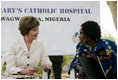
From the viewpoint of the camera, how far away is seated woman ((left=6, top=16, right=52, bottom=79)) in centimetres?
278

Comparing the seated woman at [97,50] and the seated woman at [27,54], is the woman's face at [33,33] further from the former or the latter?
the seated woman at [97,50]

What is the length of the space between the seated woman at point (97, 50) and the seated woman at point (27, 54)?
18.4 inches

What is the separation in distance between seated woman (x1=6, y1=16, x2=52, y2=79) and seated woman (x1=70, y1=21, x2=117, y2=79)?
18.4 inches

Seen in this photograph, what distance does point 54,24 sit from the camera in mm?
3416

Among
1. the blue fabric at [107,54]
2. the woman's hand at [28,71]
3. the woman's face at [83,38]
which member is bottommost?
the woman's hand at [28,71]

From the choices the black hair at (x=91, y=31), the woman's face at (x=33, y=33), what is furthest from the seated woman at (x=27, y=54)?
the black hair at (x=91, y=31)

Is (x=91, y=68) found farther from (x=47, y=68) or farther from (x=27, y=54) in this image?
(x=27, y=54)

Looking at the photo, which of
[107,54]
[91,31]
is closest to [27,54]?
[91,31]

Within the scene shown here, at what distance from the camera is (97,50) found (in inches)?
113

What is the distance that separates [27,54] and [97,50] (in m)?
0.92

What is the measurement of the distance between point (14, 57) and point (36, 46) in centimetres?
33

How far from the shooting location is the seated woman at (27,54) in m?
2.78

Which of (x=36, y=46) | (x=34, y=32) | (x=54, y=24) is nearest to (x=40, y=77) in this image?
(x=36, y=46)

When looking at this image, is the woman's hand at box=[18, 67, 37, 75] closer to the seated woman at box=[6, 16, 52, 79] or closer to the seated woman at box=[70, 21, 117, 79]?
the seated woman at box=[6, 16, 52, 79]
